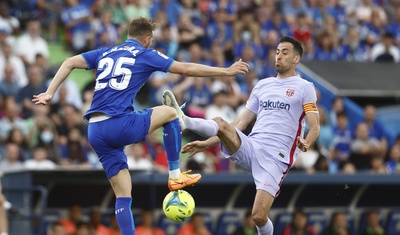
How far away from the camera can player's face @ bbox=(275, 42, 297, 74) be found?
44.1ft

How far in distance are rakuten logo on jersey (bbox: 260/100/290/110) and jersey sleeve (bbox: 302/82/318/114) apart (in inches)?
9.3

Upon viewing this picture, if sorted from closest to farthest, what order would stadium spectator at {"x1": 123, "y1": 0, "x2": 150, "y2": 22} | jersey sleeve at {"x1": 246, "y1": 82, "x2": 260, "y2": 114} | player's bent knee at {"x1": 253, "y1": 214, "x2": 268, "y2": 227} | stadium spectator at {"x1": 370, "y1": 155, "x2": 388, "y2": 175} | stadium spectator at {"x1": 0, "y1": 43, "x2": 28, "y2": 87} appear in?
player's bent knee at {"x1": 253, "y1": 214, "x2": 268, "y2": 227}, jersey sleeve at {"x1": 246, "y1": 82, "x2": 260, "y2": 114}, stadium spectator at {"x1": 0, "y1": 43, "x2": 28, "y2": 87}, stadium spectator at {"x1": 370, "y1": 155, "x2": 388, "y2": 175}, stadium spectator at {"x1": 123, "y1": 0, "x2": 150, "y2": 22}

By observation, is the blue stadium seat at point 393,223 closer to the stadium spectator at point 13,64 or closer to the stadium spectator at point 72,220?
the stadium spectator at point 72,220

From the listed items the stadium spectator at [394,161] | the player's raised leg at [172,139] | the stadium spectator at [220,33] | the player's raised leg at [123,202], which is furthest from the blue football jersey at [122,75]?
the stadium spectator at [220,33]

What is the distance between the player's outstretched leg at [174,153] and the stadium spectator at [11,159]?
5223 millimetres

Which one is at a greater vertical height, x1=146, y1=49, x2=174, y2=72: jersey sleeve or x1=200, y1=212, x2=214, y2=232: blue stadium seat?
x1=146, y1=49, x2=174, y2=72: jersey sleeve

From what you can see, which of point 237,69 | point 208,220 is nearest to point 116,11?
point 208,220

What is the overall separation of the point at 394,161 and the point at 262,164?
28.3 feet

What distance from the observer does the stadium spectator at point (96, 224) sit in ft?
59.6

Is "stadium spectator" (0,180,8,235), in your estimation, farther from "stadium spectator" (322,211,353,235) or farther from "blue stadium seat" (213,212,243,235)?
"stadium spectator" (322,211,353,235)

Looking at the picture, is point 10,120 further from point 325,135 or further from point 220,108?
point 325,135

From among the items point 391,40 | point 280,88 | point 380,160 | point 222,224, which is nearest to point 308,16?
point 391,40

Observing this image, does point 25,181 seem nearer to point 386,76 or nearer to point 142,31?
point 142,31

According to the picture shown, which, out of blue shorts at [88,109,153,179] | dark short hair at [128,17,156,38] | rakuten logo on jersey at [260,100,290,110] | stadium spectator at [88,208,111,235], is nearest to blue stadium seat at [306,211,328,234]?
stadium spectator at [88,208,111,235]
